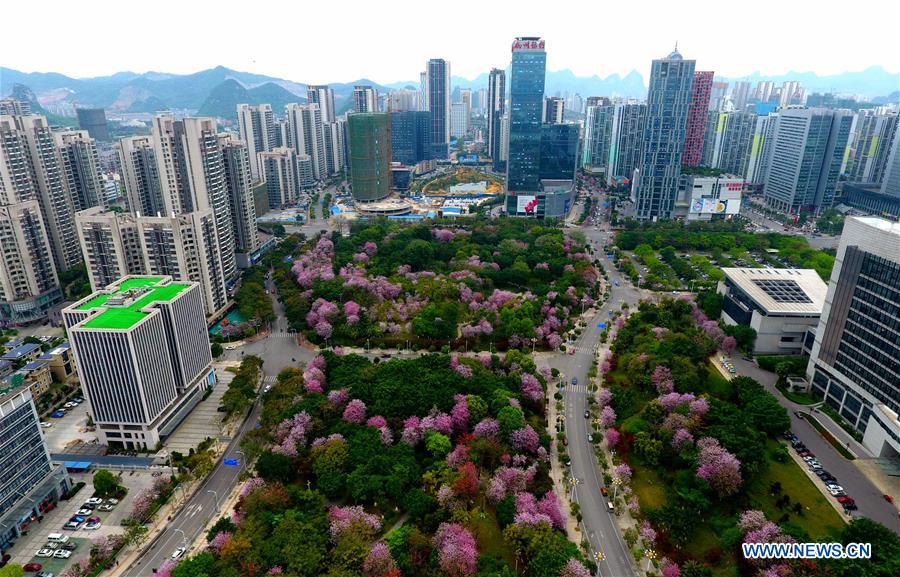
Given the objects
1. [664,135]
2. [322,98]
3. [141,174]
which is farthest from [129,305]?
[322,98]

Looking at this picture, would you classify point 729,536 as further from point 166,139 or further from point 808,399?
point 166,139

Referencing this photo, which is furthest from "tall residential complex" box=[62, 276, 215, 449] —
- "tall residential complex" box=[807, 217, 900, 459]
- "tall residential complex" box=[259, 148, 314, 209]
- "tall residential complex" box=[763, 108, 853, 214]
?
"tall residential complex" box=[763, 108, 853, 214]

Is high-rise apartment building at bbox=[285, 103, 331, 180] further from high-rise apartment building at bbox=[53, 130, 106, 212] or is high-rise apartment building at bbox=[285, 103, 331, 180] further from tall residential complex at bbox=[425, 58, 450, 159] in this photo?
high-rise apartment building at bbox=[53, 130, 106, 212]

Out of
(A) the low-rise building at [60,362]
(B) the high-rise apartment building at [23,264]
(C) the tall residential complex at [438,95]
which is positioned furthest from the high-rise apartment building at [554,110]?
(A) the low-rise building at [60,362]

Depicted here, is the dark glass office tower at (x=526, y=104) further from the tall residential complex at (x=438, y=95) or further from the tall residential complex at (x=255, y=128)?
the tall residential complex at (x=255, y=128)

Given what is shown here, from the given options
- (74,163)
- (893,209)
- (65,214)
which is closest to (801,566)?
(65,214)

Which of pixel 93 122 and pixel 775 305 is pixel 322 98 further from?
pixel 775 305
